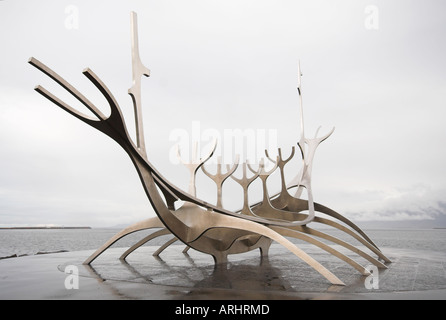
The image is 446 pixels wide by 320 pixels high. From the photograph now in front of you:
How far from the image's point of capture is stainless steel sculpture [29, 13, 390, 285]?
24.1ft

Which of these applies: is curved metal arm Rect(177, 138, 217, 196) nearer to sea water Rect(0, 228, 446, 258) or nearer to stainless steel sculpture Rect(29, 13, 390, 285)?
stainless steel sculpture Rect(29, 13, 390, 285)

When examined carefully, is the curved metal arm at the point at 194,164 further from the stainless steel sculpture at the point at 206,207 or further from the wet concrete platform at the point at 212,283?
the wet concrete platform at the point at 212,283

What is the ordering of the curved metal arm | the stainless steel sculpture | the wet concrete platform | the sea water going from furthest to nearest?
the sea water < the curved metal arm < the stainless steel sculpture < the wet concrete platform

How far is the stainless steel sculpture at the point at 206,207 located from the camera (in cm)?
736

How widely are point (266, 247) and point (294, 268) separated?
3865mm

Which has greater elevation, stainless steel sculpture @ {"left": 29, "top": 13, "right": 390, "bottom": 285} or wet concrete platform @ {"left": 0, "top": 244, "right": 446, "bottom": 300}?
stainless steel sculpture @ {"left": 29, "top": 13, "right": 390, "bottom": 285}

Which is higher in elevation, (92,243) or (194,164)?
(194,164)

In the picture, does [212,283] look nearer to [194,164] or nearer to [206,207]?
[206,207]

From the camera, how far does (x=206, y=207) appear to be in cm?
967

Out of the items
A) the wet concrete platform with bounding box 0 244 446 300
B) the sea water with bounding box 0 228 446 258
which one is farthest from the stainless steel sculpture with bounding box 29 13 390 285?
the sea water with bounding box 0 228 446 258

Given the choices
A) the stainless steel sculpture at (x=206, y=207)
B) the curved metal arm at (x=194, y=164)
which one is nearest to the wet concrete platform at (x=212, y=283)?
the stainless steel sculpture at (x=206, y=207)

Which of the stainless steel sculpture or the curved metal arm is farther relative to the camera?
the curved metal arm

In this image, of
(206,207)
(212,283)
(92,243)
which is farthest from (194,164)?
(92,243)

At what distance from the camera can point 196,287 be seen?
25.0ft
